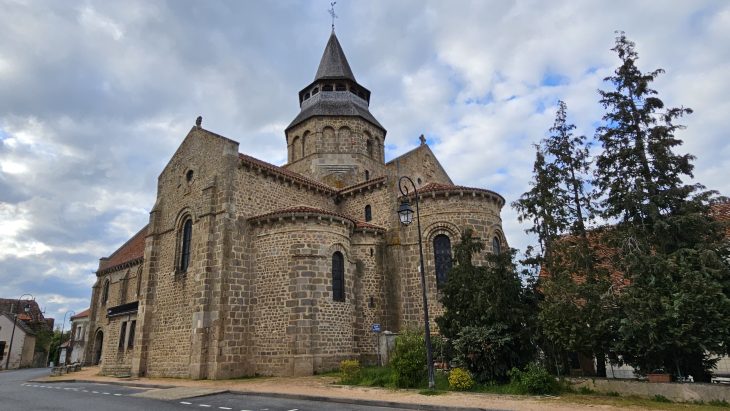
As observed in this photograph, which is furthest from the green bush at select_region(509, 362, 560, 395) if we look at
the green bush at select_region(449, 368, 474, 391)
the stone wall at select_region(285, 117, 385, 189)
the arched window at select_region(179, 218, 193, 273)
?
the stone wall at select_region(285, 117, 385, 189)

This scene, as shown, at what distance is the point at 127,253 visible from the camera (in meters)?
39.6

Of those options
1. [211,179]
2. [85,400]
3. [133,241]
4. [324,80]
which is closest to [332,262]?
[211,179]

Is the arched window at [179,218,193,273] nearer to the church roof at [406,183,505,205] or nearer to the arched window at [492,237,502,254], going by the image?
the church roof at [406,183,505,205]

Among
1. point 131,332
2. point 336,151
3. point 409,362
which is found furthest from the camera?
point 336,151

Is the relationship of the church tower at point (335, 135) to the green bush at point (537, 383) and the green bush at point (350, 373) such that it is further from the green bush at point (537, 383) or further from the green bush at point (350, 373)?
the green bush at point (537, 383)

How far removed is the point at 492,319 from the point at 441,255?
7.14 metres

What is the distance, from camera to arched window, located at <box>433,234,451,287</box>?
821 inches

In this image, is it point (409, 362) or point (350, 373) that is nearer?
point (409, 362)

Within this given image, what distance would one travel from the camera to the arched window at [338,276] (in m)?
20.1

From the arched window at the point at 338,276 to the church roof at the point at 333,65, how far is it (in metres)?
16.3

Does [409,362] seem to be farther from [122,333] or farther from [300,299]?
[122,333]

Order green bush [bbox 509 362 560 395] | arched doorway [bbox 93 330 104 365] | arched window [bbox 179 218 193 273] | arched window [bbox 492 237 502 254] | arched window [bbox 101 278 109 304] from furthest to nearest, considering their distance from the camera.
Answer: arched window [bbox 101 278 109 304] → arched doorway [bbox 93 330 104 365] → arched window [bbox 179 218 193 273] → arched window [bbox 492 237 502 254] → green bush [bbox 509 362 560 395]

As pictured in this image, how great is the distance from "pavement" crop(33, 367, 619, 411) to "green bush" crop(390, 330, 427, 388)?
2.11ft

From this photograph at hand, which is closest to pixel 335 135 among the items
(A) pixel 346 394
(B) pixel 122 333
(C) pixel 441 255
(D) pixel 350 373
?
(C) pixel 441 255
